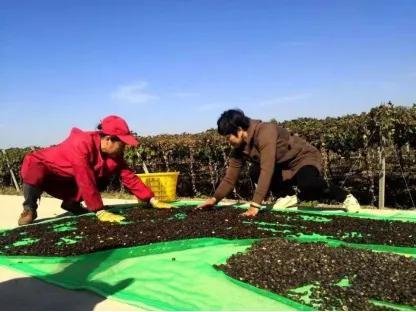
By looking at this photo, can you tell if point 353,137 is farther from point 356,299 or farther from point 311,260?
point 356,299

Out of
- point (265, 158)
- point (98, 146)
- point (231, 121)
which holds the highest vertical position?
point (231, 121)

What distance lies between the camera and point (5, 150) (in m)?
16.7

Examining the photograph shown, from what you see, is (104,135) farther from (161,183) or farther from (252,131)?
(161,183)

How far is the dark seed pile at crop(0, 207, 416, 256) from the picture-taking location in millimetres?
4129

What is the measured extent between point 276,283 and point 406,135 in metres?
4.89

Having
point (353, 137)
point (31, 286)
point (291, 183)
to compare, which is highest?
point (353, 137)

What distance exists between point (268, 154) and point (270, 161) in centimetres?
9

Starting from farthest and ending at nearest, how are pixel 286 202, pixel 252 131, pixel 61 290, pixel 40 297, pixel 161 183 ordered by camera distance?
pixel 161 183 < pixel 286 202 < pixel 252 131 < pixel 61 290 < pixel 40 297

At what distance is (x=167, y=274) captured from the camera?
3.37 m

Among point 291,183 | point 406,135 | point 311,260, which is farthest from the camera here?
point 406,135

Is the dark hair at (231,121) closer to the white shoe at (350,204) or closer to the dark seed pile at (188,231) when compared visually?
the dark seed pile at (188,231)

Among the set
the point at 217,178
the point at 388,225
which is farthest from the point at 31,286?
the point at 217,178

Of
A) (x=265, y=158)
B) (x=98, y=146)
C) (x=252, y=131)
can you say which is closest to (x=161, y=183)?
(x=98, y=146)

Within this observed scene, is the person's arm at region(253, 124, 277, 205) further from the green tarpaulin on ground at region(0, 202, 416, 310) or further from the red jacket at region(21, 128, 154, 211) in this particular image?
the red jacket at region(21, 128, 154, 211)
